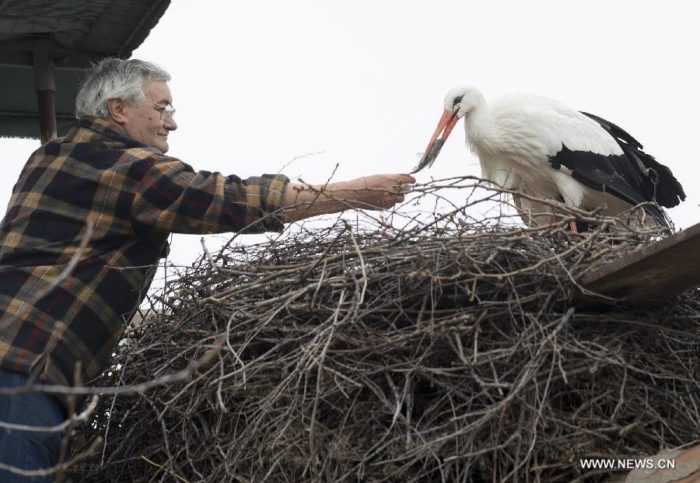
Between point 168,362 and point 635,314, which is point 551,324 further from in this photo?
point 168,362

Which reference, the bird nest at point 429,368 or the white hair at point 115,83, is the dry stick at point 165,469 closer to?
the bird nest at point 429,368

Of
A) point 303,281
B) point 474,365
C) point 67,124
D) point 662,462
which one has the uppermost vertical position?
point 67,124

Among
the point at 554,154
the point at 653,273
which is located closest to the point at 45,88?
the point at 554,154

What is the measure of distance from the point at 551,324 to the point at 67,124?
322cm

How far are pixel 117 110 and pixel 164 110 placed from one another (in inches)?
6.6

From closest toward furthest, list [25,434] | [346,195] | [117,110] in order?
[25,434], [346,195], [117,110]

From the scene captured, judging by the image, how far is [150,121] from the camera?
423cm

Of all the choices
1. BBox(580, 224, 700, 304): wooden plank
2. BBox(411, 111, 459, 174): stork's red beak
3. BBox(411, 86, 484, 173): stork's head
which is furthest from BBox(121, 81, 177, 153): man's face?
BBox(411, 86, 484, 173): stork's head

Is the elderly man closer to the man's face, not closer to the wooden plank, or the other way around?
the man's face

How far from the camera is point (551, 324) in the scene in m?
3.45

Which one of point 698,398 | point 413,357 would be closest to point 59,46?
point 413,357

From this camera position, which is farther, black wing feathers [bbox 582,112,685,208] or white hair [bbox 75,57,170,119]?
black wing feathers [bbox 582,112,685,208]

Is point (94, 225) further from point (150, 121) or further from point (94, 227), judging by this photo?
point (150, 121)

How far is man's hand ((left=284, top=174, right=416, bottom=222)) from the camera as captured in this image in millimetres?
3900
